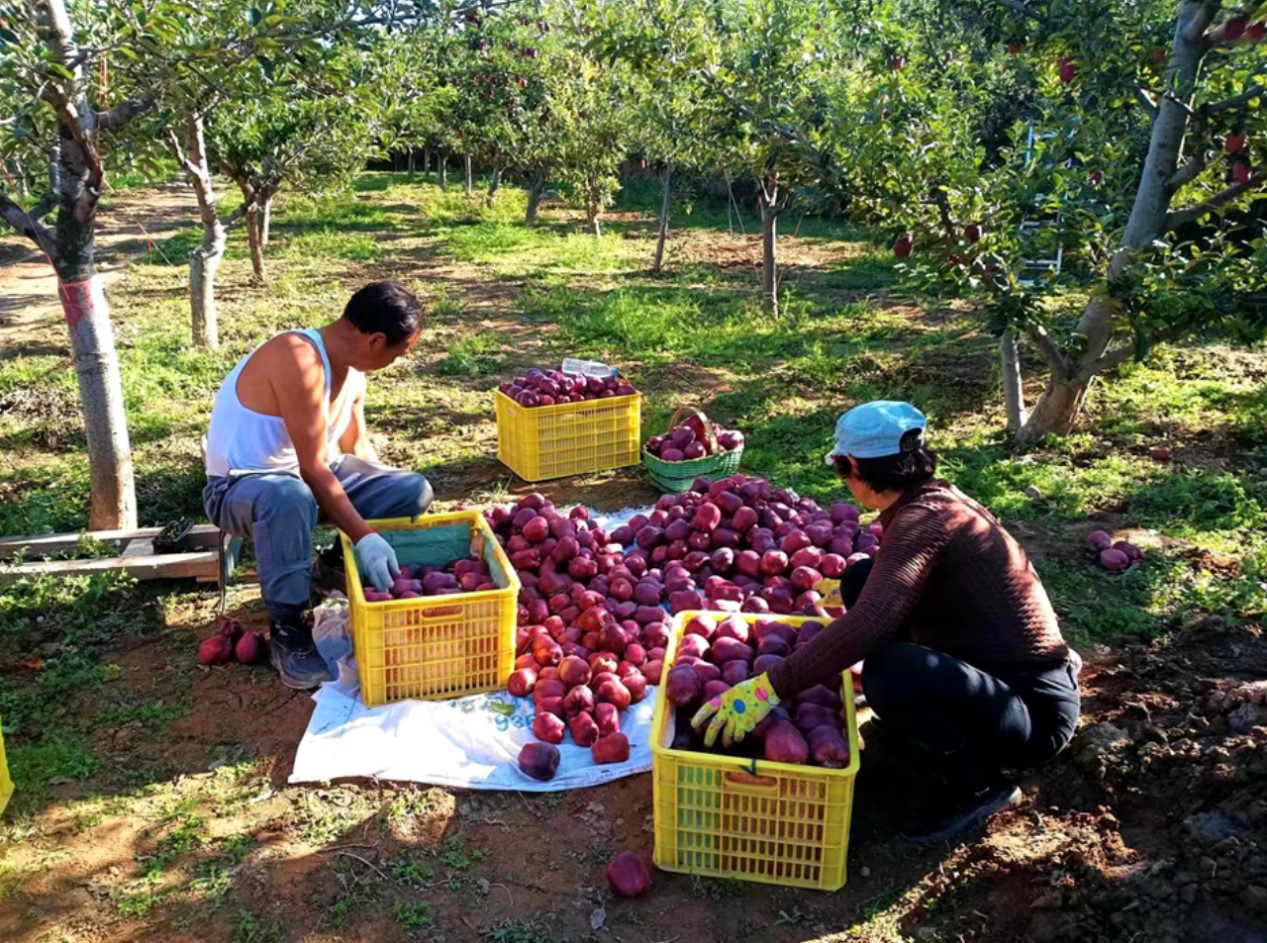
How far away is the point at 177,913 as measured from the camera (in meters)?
2.64

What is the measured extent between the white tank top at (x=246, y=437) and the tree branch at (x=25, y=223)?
1317 mm

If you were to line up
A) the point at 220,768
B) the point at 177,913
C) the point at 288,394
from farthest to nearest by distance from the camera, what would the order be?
the point at 288,394, the point at 220,768, the point at 177,913

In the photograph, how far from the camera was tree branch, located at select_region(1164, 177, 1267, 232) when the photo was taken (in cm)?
A: 560

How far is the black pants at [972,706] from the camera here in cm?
268

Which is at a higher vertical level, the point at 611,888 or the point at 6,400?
the point at 6,400

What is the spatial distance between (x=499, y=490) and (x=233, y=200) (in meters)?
17.9

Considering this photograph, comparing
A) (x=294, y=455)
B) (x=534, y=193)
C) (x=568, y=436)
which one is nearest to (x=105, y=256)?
(x=534, y=193)

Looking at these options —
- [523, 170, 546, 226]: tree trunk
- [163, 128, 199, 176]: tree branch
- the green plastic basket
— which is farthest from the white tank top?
[523, 170, 546, 226]: tree trunk

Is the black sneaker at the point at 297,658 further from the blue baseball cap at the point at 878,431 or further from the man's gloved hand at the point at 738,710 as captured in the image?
the blue baseball cap at the point at 878,431

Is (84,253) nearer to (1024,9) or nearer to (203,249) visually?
(203,249)

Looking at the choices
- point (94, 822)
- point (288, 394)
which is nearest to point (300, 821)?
point (94, 822)

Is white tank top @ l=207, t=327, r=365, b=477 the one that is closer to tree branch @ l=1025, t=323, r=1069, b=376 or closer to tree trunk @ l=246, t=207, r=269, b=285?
tree branch @ l=1025, t=323, r=1069, b=376

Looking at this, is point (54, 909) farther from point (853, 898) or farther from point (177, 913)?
point (853, 898)

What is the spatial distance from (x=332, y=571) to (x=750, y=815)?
7.93ft
